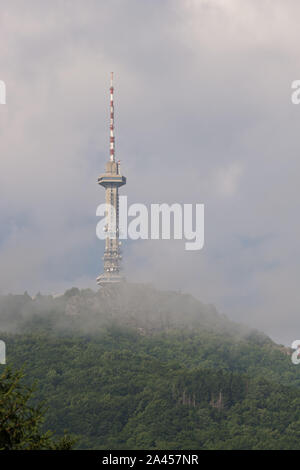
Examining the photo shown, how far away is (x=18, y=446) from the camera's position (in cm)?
5453

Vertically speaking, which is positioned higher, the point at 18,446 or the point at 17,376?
the point at 17,376
